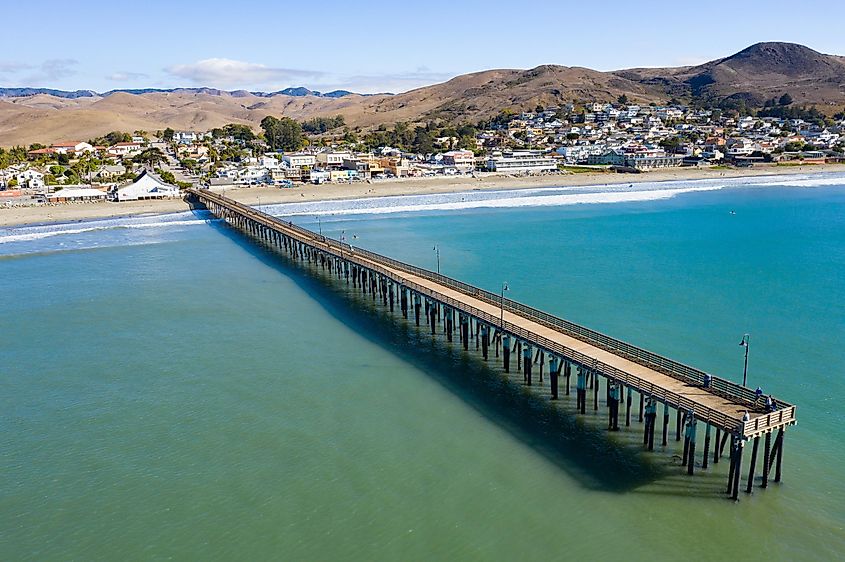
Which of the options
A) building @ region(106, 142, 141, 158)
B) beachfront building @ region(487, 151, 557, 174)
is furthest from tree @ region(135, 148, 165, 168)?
beachfront building @ region(487, 151, 557, 174)

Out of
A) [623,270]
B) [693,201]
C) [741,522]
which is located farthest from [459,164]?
[741,522]

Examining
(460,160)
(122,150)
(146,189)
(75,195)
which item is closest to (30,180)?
(75,195)

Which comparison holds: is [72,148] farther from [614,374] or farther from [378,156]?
[614,374]

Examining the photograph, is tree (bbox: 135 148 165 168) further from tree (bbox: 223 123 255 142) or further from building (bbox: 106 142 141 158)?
tree (bbox: 223 123 255 142)

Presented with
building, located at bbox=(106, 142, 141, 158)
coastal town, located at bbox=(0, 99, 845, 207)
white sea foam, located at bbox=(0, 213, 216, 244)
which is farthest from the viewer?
building, located at bbox=(106, 142, 141, 158)

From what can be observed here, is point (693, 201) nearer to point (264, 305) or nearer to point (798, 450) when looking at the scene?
point (264, 305)
